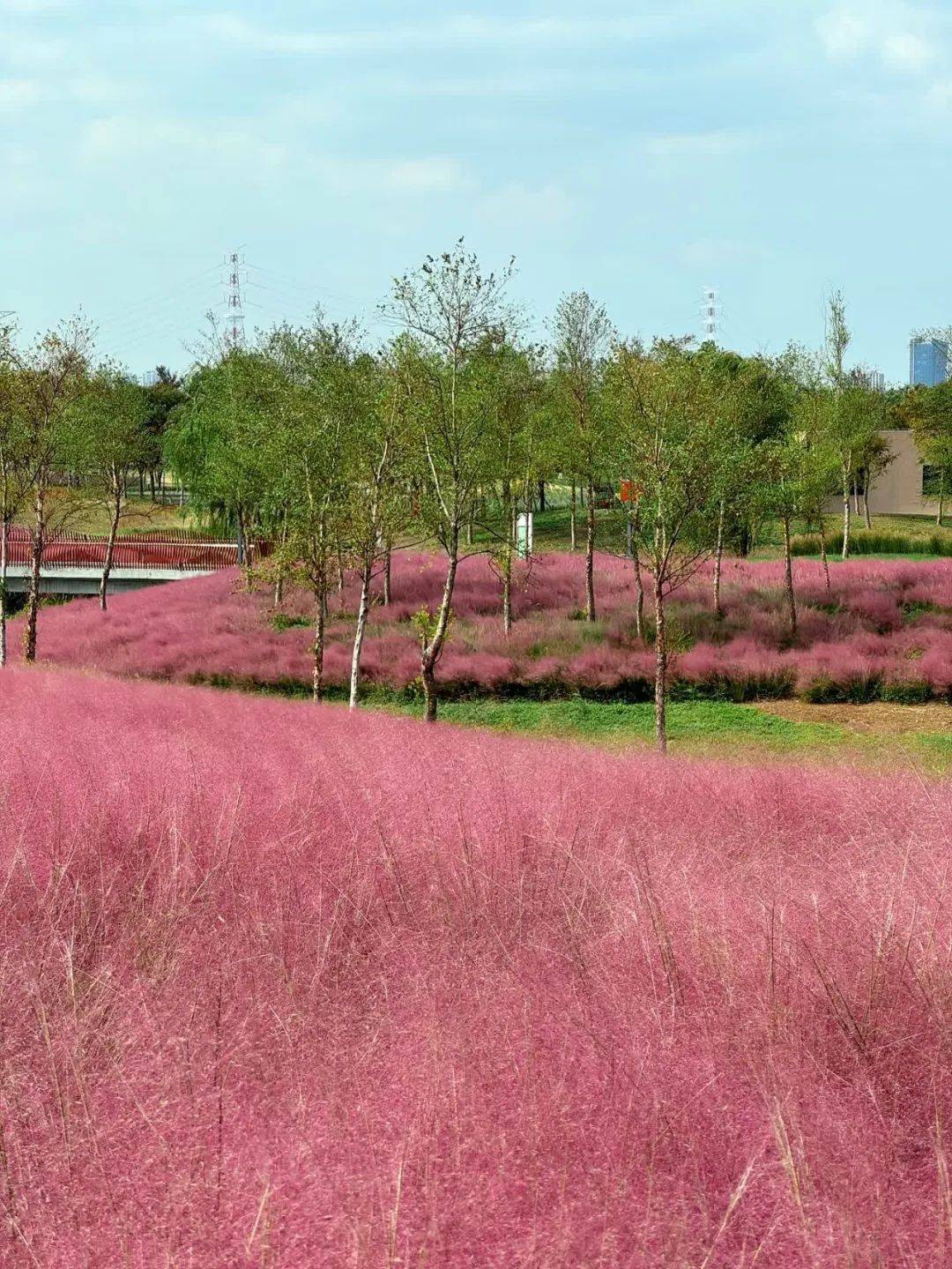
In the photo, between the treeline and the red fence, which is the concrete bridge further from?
the treeline

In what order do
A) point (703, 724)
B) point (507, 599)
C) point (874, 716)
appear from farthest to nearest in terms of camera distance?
point (507, 599) → point (874, 716) → point (703, 724)

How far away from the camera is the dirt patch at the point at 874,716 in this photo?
75.3ft

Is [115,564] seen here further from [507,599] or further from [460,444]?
[460,444]

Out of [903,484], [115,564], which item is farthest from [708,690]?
[903,484]

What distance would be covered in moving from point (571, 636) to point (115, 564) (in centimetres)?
2742

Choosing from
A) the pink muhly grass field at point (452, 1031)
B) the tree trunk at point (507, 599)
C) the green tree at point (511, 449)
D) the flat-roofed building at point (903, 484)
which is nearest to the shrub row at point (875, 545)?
the green tree at point (511, 449)

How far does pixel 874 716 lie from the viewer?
2406 cm

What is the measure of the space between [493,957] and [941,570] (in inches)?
1250

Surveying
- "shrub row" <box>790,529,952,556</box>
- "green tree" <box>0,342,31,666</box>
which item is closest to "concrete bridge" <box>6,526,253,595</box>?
"green tree" <box>0,342,31,666</box>

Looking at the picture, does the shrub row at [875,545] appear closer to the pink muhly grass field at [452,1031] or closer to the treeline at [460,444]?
the treeline at [460,444]

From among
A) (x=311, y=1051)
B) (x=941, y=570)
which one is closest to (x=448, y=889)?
(x=311, y=1051)

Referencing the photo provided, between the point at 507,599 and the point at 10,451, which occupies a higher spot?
the point at 10,451

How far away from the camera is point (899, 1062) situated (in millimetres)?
3215

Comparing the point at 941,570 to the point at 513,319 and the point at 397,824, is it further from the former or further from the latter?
the point at 397,824
